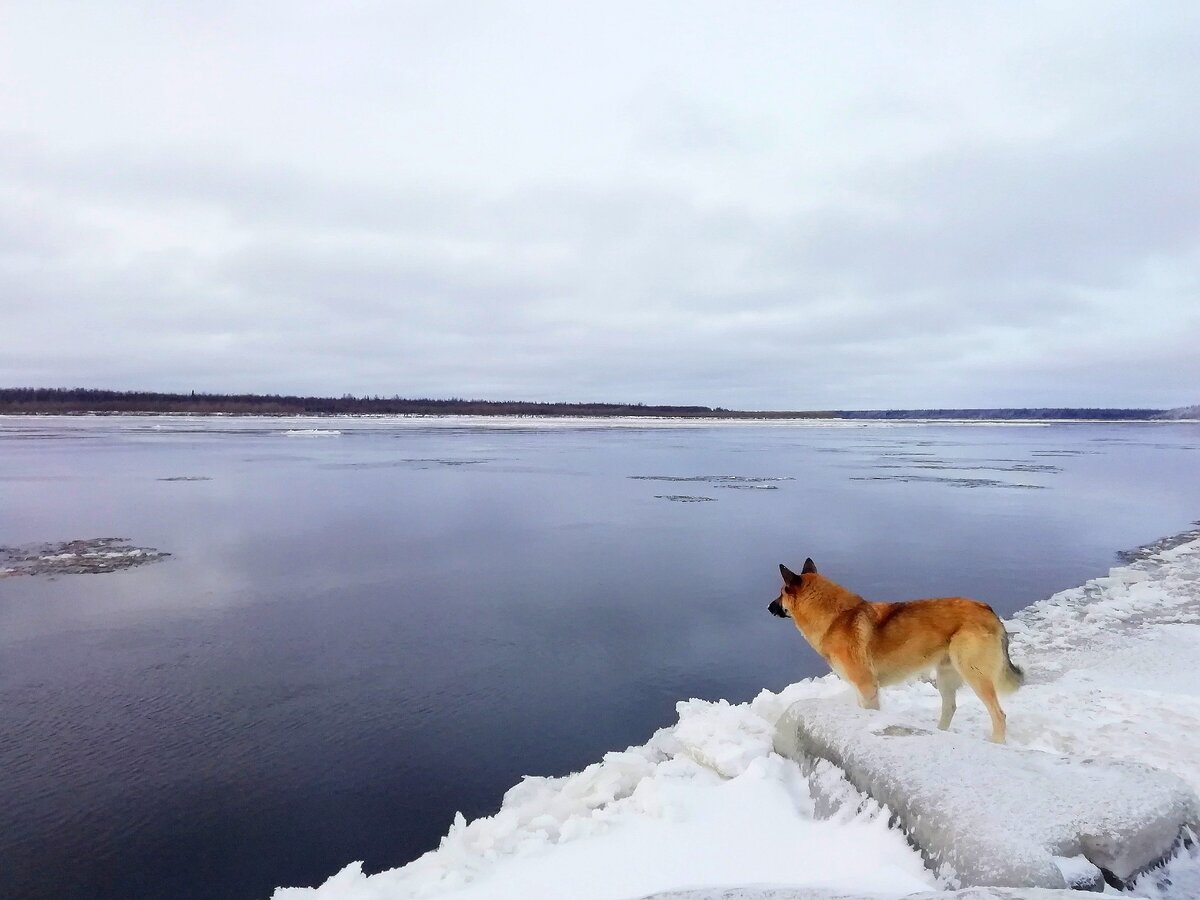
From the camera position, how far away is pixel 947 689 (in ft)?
17.0

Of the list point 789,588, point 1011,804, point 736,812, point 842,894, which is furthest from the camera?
point 789,588

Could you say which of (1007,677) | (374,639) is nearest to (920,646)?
(1007,677)

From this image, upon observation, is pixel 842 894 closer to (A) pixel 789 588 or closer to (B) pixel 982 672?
(B) pixel 982 672

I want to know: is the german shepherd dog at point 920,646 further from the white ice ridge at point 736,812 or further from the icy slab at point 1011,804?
the icy slab at point 1011,804

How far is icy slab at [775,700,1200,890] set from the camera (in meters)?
2.96

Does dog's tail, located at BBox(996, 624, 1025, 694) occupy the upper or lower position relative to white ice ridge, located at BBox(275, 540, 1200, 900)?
upper

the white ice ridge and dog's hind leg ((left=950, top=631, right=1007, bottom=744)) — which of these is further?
dog's hind leg ((left=950, top=631, right=1007, bottom=744))

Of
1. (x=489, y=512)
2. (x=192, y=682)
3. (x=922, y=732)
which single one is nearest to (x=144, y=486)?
(x=489, y=512)

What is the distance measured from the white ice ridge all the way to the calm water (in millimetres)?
698

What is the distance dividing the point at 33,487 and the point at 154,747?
19.1 metres

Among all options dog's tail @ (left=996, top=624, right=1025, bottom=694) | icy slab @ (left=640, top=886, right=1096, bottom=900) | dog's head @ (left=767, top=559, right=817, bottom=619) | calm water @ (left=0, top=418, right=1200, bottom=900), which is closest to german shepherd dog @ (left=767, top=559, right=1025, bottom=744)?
dog's tail @ (left=996, top=624, right=1025, bottom=694)

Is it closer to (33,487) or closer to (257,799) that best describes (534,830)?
(257,799)

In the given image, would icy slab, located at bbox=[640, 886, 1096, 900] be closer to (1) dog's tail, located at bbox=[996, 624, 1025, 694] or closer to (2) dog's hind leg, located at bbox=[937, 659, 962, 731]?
(1) dog's tail, located at bbox=[996, 624, 1025, 694]

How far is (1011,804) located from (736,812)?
1405 mm
